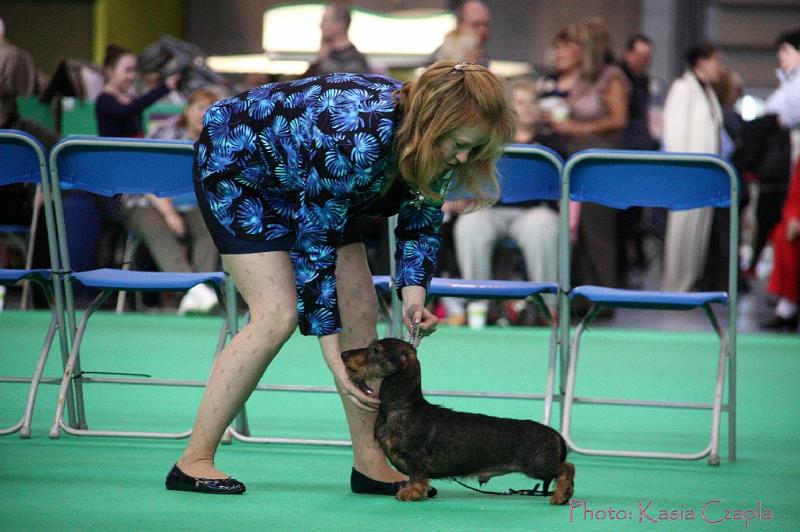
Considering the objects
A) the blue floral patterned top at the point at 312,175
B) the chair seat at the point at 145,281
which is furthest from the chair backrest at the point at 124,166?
the blue floral patterned top at the point at 312,175

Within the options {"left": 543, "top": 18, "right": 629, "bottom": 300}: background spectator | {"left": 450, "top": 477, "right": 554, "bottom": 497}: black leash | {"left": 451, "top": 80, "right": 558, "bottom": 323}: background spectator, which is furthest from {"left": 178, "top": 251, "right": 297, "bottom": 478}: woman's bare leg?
{"left": 543, "top": 18, "right": 629, "bottom": 300}: background spectator

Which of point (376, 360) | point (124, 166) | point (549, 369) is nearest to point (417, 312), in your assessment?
point (376, 360)

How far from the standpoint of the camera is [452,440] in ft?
9.70

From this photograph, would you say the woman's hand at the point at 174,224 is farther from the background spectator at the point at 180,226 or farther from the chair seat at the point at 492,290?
the chair seat at the point at 492,290

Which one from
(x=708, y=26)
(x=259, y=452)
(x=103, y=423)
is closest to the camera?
(x=259, y=452)

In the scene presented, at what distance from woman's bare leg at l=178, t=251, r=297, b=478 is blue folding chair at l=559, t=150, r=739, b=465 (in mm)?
1189

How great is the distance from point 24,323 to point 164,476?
11.6ft

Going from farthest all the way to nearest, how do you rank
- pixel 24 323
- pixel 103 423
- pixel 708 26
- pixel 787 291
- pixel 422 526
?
1. pixel 708 26
2. pixel 787 291
3. pixel 24 323
4. pixel 103 423
5. pixel 422 526

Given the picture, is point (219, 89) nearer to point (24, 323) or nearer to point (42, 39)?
point (24, 323)

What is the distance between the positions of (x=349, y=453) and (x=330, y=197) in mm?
1269

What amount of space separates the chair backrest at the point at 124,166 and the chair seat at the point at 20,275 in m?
0.29

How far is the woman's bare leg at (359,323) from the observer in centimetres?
305

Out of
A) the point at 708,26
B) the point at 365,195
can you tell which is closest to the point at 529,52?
the point at 708,26

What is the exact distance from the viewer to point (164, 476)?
3262 millimetres
